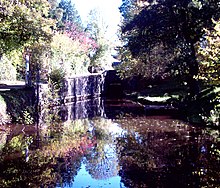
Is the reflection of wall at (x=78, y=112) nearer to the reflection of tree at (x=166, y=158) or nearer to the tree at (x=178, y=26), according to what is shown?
the tree at (x=178, y=26)

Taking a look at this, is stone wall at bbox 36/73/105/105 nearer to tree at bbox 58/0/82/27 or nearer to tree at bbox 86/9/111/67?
tree at bbox 86/9/111/67

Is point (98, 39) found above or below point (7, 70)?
above

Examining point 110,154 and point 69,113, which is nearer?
point 110,154

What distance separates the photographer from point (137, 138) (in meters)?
10.9

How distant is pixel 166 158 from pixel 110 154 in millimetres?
1493

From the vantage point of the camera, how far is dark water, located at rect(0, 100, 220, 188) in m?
6.91

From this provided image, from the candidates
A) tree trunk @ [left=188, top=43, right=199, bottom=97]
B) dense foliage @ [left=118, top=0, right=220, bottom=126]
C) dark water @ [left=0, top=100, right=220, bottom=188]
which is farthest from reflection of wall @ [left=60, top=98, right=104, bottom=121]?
tree trunk @ [left=188, top=43, right=199, bottom=97]

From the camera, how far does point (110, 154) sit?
29.6 feet

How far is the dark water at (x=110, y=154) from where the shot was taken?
6906mm

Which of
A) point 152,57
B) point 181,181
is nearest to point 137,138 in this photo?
point 181,181

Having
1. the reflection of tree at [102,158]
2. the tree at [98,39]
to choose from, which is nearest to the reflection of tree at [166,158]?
the reflection of tree at [102,158]

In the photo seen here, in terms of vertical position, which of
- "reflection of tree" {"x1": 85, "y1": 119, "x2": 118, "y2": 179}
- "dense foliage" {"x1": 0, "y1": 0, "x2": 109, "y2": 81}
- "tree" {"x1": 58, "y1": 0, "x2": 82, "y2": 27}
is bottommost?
"reflection of tree" {"x1": 85, "y1": 119, "x2": 118, "y2": 179}

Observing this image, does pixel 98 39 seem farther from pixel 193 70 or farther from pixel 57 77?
pixel 193 70

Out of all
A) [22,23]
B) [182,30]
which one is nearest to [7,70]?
[22,23]
